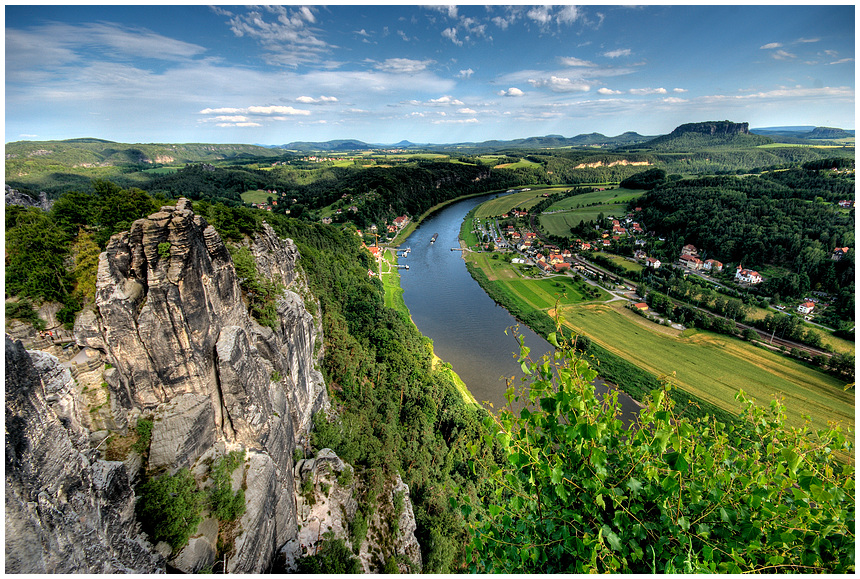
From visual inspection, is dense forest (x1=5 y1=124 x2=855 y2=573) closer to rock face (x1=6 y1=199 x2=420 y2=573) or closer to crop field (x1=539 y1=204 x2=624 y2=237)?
rock face (x1=6 y1=199 x2=420 y2=573)

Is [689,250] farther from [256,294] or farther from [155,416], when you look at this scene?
[155,416]

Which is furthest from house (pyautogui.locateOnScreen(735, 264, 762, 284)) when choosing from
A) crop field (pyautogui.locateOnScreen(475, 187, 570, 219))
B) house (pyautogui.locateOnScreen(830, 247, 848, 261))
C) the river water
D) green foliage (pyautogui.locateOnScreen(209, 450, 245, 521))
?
green foliage (pyautogui.locateOnScreen(209, 450, 245, 521))

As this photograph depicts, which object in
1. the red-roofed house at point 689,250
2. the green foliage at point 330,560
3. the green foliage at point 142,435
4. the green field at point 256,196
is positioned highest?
the green field at point 256,196

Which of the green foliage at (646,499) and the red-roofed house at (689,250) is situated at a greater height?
the green foliage at (646,499)

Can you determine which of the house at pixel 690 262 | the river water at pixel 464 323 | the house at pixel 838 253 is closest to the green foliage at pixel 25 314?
the river water at pixel 464 323

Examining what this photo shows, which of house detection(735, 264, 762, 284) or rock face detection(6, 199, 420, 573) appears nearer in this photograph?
rock face detection(6, 199, 420, 573)

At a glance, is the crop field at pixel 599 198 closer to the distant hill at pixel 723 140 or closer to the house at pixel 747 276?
the house at pixel 747 276

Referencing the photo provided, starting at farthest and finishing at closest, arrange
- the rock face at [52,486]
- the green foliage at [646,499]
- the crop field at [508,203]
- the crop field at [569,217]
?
1. the crop field at [508,203]
2. the crop field at [569,217]
3. the rock face at [52,486]
4. the green foliage at [646,499]

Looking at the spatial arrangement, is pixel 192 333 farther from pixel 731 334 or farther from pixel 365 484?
pixel 731 334
